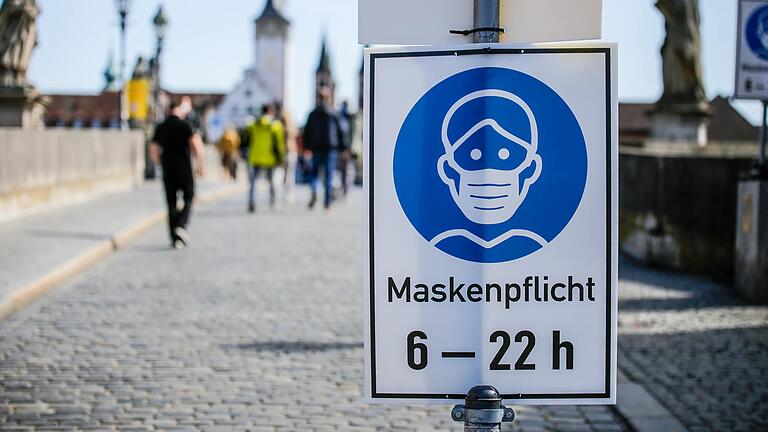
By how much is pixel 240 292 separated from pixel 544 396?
7.63m

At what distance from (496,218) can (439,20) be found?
0.57 meters

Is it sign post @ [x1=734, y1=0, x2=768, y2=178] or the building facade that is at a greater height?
the building facade

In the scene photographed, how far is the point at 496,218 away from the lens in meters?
3.29

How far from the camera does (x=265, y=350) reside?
786 cm

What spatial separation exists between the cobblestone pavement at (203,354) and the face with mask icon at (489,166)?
260 cm

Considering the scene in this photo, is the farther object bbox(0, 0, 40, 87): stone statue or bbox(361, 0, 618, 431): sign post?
bbox(0, 0, 40, 87): stone statue

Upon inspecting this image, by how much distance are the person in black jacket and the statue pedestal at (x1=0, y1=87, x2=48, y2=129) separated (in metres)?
4.84

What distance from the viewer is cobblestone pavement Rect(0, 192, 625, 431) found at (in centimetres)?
590

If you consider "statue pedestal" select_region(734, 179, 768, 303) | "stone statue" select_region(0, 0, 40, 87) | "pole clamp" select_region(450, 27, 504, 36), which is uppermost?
"stone statue" select_region(0, 0, 40, 87)

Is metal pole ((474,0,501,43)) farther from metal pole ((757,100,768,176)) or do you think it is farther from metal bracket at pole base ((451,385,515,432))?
metal pole ((757,100,768,176))

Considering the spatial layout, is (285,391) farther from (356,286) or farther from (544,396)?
(356,286)

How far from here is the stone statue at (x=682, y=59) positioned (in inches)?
754

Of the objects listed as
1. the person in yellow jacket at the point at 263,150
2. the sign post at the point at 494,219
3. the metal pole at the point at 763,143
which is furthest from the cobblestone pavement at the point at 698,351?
the person in yellow jacket at the point at 263,150

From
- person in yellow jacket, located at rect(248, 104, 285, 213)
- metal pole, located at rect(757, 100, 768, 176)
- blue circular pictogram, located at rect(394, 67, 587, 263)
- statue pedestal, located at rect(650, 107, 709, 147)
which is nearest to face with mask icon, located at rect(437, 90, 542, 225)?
blue circular pictogram, located at rect(394, 67, 587, 263)
